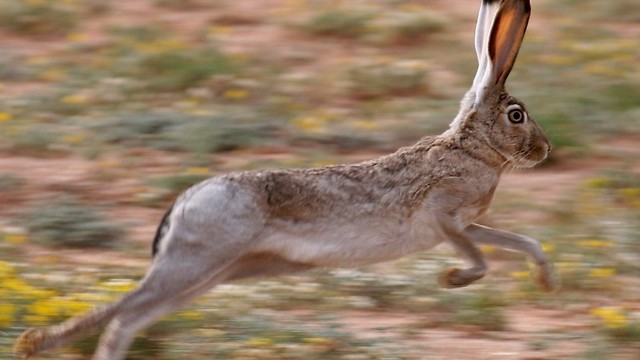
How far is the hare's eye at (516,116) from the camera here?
6.79m

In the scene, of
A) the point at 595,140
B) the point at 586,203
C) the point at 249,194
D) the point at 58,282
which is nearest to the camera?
the point at 249,194

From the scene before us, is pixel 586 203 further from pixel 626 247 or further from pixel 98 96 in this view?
pixel 98 96

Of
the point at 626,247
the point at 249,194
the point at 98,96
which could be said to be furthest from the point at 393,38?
the point at 249,194

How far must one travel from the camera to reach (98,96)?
10.7 meters

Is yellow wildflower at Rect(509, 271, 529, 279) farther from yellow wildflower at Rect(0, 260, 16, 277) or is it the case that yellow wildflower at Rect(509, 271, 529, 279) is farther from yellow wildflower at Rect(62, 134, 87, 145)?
yellow wildflower at Rect(62, 134, 87, 145)

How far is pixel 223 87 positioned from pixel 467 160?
4609 millimetres

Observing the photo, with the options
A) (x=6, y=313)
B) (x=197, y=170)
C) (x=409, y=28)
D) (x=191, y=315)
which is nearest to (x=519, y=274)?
(x=191, y=315)

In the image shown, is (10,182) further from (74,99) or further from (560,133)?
(560,133)

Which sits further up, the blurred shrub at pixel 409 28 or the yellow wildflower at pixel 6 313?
the blurred shrub at pixel 409 28

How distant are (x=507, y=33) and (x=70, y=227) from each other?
298 centimetres

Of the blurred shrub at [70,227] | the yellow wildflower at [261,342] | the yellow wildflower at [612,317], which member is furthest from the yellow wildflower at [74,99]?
the yellow wildflower at [612,317]

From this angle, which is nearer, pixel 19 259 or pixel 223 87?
pixel 19 259

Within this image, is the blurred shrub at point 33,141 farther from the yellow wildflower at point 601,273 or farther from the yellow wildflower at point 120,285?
the yellow wildflower at point 601,273

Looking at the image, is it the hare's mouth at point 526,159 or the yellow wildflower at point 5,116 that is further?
the yellow wildflower at point 5,116
